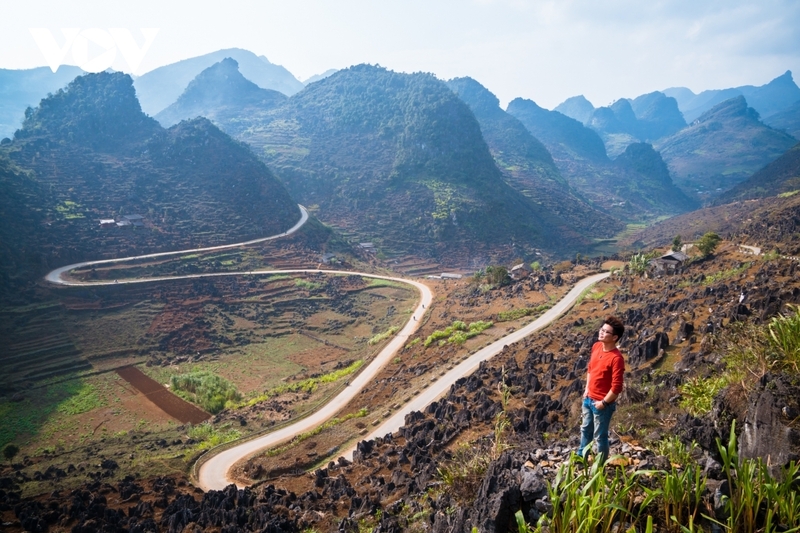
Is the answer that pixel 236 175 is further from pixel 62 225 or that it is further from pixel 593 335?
pixel 593 335

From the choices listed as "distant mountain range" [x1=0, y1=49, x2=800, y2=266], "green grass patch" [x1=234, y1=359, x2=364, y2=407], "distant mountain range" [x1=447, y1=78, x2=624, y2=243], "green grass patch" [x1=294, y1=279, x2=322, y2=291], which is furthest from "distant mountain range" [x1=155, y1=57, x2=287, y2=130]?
"green grass patch" [x1=234, y1=359, x2=364, y2=407]

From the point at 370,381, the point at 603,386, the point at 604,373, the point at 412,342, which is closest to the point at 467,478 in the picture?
the point at 603,386

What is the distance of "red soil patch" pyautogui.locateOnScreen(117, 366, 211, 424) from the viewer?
32250mm

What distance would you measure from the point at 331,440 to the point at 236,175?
73162mm

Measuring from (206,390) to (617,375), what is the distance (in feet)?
112

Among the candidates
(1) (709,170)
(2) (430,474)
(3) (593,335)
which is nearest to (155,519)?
(2) (430,474)

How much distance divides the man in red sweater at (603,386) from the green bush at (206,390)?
30.5 meters

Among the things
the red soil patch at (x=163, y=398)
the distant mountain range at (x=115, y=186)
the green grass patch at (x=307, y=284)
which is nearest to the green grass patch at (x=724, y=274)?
the red soil patch at (x=163, y=398)

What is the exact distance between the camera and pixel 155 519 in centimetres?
1659

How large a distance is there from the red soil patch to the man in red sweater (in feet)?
97.5

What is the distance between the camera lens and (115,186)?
74000 millimetres

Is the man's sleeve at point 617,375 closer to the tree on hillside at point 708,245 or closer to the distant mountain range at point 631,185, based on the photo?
the tree on hillside at point 708,245

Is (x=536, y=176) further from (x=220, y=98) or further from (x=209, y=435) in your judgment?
(x=209, y=435)

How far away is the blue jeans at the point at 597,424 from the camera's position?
686 cm
